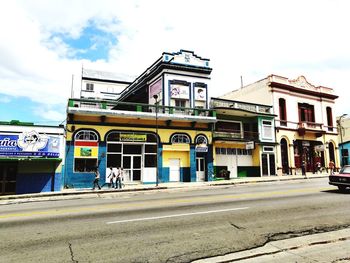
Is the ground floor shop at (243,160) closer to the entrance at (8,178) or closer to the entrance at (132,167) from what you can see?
the entrance at (132,167)

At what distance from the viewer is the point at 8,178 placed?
1864 centimetres

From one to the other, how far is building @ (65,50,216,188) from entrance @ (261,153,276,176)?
7.16m

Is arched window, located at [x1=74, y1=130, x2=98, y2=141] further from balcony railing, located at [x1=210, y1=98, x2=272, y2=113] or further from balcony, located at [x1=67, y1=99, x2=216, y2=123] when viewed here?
balcony railing, located at [x1=210, y1=98, x2=272, y2=113]

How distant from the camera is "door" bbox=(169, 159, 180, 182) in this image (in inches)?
958

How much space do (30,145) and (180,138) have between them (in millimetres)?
12359

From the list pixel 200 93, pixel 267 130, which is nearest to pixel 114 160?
pixel 200 93

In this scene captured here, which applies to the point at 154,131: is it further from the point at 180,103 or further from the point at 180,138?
the point at 180,103

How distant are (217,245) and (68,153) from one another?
17.4m

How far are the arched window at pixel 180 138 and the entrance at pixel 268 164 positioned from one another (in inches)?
373

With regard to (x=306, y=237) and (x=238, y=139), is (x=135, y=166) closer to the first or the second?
(x=238, y=139)

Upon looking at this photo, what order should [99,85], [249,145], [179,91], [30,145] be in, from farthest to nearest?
[99,85]
[249,145]
[179,91]
[30,145]

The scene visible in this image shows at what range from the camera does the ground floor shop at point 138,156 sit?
21188 mm

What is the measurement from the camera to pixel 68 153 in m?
20.8

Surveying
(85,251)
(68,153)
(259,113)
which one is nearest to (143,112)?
(68,153)
